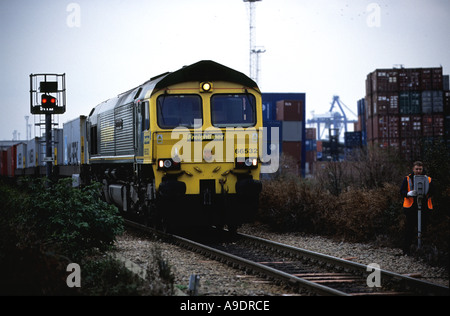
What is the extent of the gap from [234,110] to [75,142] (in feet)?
37.2

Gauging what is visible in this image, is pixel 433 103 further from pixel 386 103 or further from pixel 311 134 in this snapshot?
pixel 311 134

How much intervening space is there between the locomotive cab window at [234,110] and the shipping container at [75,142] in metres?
8.90

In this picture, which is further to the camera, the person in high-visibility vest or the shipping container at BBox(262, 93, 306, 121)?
the shipping container at BBox(262, 93, 306, 121)

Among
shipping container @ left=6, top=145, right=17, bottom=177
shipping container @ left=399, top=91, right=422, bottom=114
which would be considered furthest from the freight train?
shipping container @ left=6, top=145, right=17, bottom=177

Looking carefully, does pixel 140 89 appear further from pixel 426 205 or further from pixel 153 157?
pixel 426 205

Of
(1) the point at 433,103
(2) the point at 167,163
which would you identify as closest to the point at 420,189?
(2) the point at 167,163

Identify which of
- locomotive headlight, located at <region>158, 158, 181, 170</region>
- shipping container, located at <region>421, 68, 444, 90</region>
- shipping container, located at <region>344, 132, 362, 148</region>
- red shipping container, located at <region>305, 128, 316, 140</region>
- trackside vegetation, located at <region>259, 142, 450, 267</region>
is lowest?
trackside vegetation, located at <region>259, 142, 450, 267</region>

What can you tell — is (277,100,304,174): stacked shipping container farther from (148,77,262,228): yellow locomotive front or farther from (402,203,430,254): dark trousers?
(402,203,430,254): dark trousers

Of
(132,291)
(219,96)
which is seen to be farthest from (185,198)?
(132,291)

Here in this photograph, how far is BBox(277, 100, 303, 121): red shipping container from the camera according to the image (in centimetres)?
4544

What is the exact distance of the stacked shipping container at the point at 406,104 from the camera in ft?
111

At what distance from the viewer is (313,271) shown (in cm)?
877
